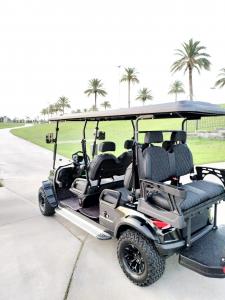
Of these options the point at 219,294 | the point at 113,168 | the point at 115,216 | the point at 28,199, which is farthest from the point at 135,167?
the point at 28,199

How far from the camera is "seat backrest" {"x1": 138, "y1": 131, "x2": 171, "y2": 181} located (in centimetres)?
304

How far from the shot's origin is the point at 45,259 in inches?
129

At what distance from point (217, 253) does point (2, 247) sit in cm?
286

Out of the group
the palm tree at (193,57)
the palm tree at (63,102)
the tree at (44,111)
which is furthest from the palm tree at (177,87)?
the tree at (44,111)

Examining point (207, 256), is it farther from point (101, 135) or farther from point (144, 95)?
point (144, 95)

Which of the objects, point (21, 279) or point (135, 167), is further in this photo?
point (135, 167)

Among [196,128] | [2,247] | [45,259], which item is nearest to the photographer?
[45,259]

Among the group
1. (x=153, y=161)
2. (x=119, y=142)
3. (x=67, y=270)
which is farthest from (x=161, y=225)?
(x=119, y=142)

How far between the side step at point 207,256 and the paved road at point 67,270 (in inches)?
15.2

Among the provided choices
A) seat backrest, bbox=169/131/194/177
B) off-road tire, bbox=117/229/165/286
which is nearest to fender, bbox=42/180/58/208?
off-road tire, bbox=117/229/165/286

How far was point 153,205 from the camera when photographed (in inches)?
106

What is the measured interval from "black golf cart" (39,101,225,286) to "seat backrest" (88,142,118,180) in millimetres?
15

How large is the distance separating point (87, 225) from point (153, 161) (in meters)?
1.38

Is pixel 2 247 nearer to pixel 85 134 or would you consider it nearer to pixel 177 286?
pixel 85 134
